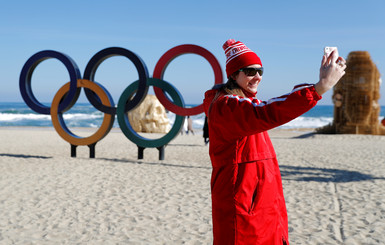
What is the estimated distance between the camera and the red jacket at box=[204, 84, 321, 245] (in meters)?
1.74

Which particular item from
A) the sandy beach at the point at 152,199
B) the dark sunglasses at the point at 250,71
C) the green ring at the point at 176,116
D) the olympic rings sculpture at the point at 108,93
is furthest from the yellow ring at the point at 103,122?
the dark sunglasses at the point at 250,71

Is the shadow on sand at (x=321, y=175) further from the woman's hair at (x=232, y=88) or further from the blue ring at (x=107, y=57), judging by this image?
the woman's hair at (x=232, y=88)

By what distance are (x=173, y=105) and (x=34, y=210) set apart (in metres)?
4.86

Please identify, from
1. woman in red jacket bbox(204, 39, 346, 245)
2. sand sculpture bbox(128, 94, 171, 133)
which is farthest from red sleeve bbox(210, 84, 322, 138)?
sand sculpture bbox(128, 94, 171, 133)

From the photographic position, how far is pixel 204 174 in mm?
8242

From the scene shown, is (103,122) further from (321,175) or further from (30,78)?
(321,175)

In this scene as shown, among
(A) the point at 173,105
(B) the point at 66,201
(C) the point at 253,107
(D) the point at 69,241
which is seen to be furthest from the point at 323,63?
(A) the point at 173,105

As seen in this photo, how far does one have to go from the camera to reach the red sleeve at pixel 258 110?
5.06 ft

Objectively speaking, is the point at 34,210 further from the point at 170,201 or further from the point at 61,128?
the point at 61,128

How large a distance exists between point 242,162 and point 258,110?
13.6 inches

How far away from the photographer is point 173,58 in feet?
Answer: 31.9

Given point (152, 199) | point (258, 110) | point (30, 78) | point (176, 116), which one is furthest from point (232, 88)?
point (30, 78)

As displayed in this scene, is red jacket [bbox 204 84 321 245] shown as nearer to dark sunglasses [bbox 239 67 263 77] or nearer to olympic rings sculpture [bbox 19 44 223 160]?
dark sunglasses [bbox 239 67 263 77]

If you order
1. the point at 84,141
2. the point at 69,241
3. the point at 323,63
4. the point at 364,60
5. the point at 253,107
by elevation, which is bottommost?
the point at 69,241
